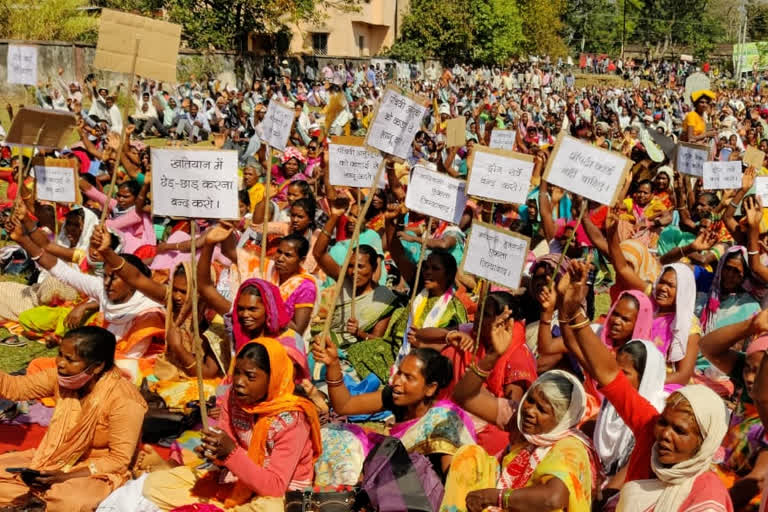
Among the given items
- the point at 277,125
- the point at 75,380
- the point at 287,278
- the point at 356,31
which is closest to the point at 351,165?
the point at 277,125

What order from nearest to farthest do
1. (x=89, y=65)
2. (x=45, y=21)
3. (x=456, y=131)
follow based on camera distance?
(x=456, y=131) < (x=89, y=65) < (x=45, y=21)

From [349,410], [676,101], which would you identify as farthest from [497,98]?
[349,410]

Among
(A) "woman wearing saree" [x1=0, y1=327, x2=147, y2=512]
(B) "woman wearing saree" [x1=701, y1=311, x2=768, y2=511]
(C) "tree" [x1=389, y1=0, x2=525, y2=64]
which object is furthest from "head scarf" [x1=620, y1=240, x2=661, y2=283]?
(C) "tree" [x1=389, y1=0, x2=525, y2=64]

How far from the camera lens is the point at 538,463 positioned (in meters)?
3.41

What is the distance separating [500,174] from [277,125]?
7.20 feet

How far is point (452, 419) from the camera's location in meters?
3.90

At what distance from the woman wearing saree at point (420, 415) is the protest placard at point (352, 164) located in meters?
3.00

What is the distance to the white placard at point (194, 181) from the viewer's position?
13.4 ft

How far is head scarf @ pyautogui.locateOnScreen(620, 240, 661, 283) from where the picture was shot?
6312 millimetres

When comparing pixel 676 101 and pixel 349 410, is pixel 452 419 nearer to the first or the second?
pixel 349 410

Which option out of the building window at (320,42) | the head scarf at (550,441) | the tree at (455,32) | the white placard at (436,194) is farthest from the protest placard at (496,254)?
the building window at (320,42)

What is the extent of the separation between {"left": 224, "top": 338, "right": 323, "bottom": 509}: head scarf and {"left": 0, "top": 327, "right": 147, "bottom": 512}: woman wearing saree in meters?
0.67

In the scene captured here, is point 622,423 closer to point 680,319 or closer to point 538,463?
point 538,463

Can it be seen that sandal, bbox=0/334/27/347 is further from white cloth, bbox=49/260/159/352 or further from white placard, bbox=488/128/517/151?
white placard, bbox=488/128/517/151
